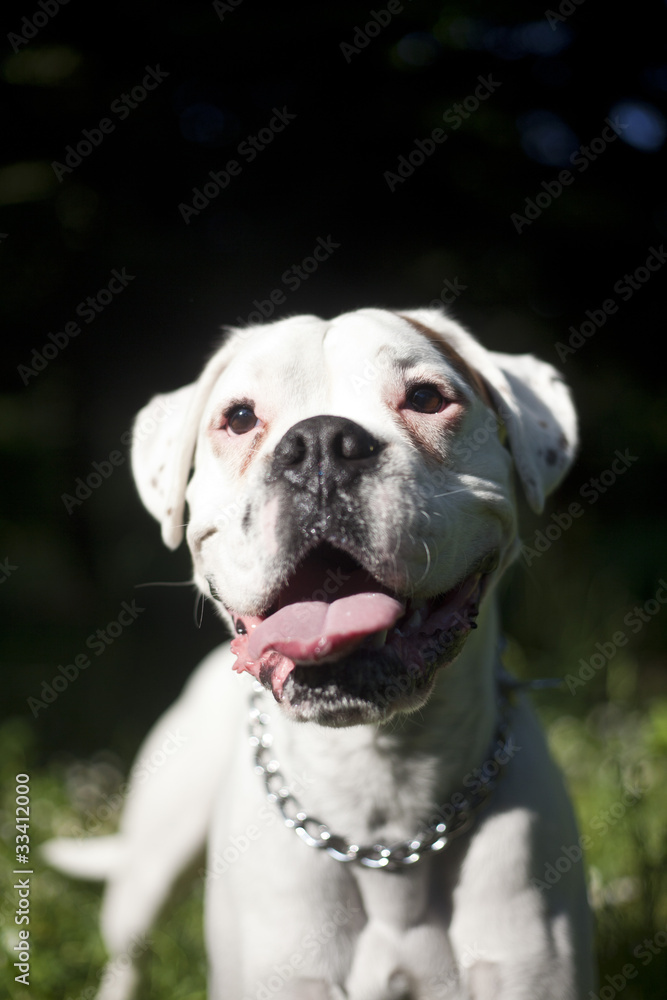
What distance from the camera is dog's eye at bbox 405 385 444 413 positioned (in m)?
2.09

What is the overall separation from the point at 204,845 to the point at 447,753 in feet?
3.80

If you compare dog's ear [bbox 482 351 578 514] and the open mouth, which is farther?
dog's ear [bbox 482 351 578 514]

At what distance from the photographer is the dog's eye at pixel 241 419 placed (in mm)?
2143

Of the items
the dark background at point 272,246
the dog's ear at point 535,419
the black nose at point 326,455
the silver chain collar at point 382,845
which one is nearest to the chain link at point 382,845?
the silver chain collar at point 382,845

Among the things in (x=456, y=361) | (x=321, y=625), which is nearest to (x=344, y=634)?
(x=321, y=625)

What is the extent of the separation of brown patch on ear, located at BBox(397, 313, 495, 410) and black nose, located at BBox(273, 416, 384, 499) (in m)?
0.51

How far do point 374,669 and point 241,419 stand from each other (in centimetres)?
77

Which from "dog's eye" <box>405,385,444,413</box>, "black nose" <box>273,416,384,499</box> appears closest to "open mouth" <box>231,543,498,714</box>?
"black nose" <box>273,416,384,499</box>

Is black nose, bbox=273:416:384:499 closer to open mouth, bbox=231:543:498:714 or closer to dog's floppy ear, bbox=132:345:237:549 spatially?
open mouth, bbox=231:543:498:714

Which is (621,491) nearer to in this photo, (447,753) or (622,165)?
(622,165)

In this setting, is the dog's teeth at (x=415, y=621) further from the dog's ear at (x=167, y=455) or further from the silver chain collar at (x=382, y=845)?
the dog's ear at (x=167, y=455)

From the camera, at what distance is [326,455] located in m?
1.77

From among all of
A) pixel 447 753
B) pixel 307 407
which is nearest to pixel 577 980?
pixel 447 753

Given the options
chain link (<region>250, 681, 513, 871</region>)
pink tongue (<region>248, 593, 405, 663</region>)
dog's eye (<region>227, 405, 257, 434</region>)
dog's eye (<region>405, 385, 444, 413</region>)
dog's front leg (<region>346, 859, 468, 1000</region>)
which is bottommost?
dog's front leg (<region>346, 859, 468, 1000</region>)
